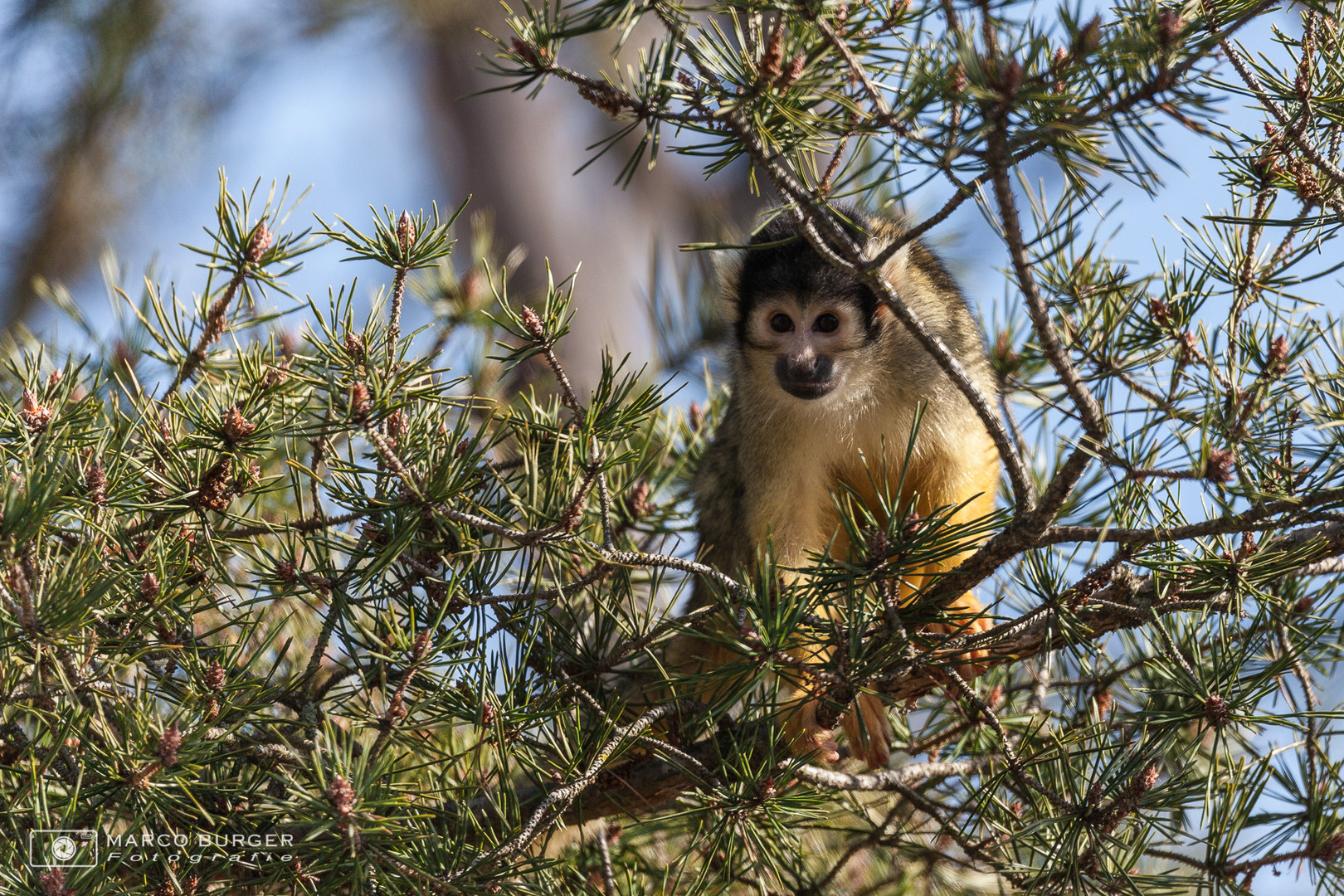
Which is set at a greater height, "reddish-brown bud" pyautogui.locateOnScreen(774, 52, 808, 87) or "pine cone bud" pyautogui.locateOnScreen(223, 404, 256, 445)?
"reddish-brown bud" pyautogui.locateOnScreen(774, 52, 808, 87)

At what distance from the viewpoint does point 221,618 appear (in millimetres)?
2682

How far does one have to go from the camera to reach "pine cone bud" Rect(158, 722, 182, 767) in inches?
60.9

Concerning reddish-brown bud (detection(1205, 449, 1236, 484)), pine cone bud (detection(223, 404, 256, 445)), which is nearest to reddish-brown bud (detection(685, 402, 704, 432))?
pine cone bud (detection(223, 404, 256, 445))

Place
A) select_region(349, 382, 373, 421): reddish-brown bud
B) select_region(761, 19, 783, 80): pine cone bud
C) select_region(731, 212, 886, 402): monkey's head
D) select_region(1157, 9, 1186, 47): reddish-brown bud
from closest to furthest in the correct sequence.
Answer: select_region(1157, 9, 1186, 47): reddish-brown bud < select_region(761, 19, 783, 80): pine cone bud < select_region(349, 382, 373, 421): reddish-brown bud < select_region(731, 212, 886, 402): monkey's head

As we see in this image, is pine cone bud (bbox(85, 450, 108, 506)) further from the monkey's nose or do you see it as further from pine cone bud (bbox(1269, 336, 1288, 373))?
pine cone bud (bbox(1269, 336, 1288, 373))

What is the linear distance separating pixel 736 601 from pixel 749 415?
4.35 ft

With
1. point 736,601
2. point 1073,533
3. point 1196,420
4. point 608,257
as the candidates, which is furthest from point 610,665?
point 608,257

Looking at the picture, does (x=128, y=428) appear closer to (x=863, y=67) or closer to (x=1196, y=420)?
(x=863, y=67)

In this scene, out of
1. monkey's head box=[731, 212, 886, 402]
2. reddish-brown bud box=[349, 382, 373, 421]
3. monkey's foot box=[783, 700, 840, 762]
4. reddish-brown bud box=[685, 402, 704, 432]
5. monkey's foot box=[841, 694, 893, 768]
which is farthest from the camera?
reddish-brown bud box=[685, 402, 704, 432]

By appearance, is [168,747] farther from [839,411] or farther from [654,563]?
[839,411]

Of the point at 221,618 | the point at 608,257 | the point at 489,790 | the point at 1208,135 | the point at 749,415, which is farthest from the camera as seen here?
the point at 608,257

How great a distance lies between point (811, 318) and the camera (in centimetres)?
311

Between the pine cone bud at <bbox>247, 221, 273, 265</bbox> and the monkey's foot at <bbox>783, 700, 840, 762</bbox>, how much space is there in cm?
139

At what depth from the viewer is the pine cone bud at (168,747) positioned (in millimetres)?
1548
